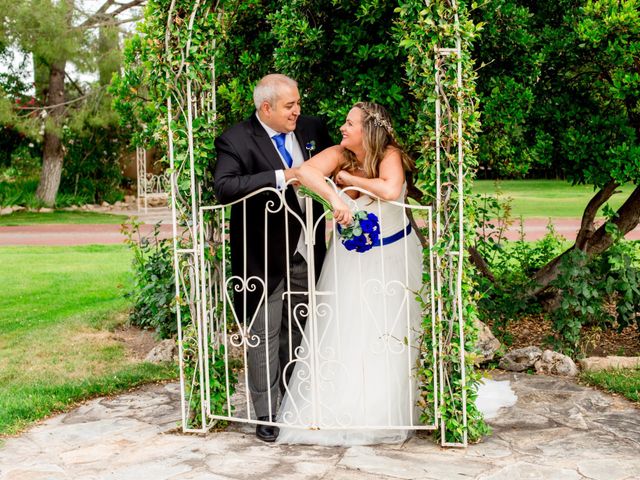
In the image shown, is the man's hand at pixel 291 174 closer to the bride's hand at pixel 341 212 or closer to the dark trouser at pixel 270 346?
the bride's hand at pixel 341 212

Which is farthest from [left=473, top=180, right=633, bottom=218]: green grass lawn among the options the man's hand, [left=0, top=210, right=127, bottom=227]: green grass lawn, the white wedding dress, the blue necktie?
the man's hand

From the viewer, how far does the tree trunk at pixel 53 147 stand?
826 inches

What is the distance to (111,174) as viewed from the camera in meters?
24.0

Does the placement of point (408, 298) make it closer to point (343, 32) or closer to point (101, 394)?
point (343, 32)

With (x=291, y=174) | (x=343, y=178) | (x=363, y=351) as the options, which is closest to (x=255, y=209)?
(x=291, y=174)

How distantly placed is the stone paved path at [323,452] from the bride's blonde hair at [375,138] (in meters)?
1.63

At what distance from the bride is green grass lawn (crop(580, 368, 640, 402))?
1.61 meters

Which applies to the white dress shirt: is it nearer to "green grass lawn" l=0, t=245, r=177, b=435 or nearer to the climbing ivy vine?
the climbing ivy vine

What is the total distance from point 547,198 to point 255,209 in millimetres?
23899

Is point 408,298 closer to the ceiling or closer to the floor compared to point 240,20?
closer to the floor

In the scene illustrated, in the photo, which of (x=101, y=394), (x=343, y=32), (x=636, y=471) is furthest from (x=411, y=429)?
(x=343, y=32)

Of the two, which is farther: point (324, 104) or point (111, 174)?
point (111, 174)

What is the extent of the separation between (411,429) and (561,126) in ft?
10.1

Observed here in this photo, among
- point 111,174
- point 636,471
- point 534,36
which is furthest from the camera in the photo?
point 111,174
